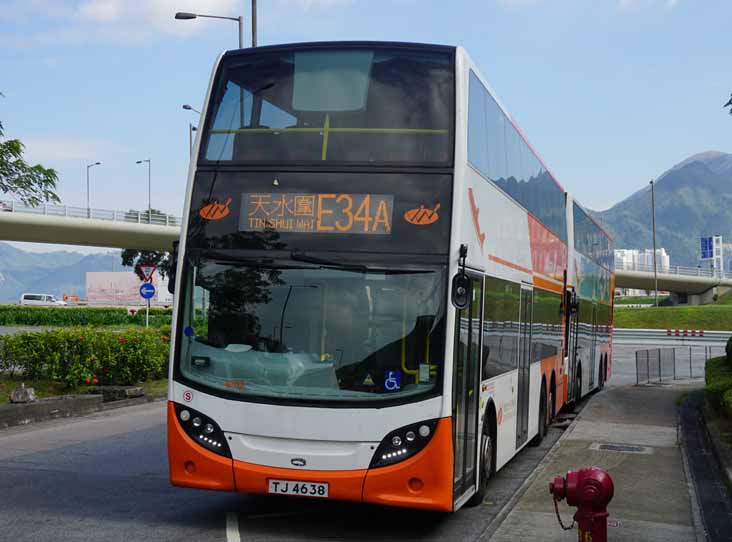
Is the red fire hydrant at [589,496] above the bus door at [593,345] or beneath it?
beneath

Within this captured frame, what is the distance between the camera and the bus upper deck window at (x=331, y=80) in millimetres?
8930

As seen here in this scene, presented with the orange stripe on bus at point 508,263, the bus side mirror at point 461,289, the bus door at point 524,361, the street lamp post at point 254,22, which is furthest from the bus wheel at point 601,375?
the bus side mirror at point 461,289

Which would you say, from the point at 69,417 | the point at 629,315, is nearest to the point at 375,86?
the point at 69,417

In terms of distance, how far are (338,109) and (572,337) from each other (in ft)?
37.5

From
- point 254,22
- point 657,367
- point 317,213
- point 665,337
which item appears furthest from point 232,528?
point 665,337

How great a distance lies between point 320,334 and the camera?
841 cm

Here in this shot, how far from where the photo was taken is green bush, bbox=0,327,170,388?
1959 cm

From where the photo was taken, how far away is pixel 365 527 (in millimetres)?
8984

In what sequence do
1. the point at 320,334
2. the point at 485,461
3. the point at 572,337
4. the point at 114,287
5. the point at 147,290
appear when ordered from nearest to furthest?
1. the point at 320,334
2. the point at 485,461
3. the point at 572,337
4. the point at 147,290
5. the point at 114,287

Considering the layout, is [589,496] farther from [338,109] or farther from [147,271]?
[147,271]

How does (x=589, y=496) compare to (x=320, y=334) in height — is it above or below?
below

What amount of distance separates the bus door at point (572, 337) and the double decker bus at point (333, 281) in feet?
29.7

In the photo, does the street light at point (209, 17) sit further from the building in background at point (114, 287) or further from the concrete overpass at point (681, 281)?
the building in background at point (114, 287)

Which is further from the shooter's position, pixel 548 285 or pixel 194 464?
pixel 548 285
